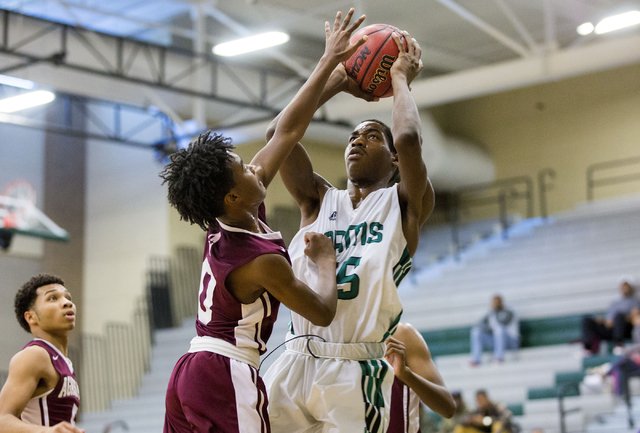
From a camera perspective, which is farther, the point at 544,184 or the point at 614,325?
the point at 544,184

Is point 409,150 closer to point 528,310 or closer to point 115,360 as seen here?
point 528,310

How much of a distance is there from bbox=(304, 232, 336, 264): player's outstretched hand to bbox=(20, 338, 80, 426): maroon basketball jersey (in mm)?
1367

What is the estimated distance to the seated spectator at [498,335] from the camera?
37.6 feet

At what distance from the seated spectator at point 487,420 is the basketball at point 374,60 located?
18.8ft

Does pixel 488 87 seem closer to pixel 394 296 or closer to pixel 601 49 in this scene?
pixel 601 49

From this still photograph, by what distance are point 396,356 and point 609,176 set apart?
14.6m

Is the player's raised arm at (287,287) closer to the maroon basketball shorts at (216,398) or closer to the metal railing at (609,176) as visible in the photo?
the maroon basketball shorts at (216,398)

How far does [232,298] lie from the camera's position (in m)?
2.80

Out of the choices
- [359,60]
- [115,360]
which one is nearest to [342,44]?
[359,60]

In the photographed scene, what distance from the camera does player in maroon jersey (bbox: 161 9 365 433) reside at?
108 inches

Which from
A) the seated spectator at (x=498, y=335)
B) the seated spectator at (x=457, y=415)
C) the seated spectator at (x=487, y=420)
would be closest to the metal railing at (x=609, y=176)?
the seated spectator at (x=498, y=335)

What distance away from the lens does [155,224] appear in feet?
49.9

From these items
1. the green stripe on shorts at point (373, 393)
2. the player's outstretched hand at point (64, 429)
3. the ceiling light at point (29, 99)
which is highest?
the ceiling light at point (29, 99)

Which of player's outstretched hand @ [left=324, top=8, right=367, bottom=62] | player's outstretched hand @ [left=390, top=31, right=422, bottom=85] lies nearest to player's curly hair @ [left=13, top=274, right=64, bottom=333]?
player's outstretched hand @ [left=324, top=8, right=367, bottom=62]
